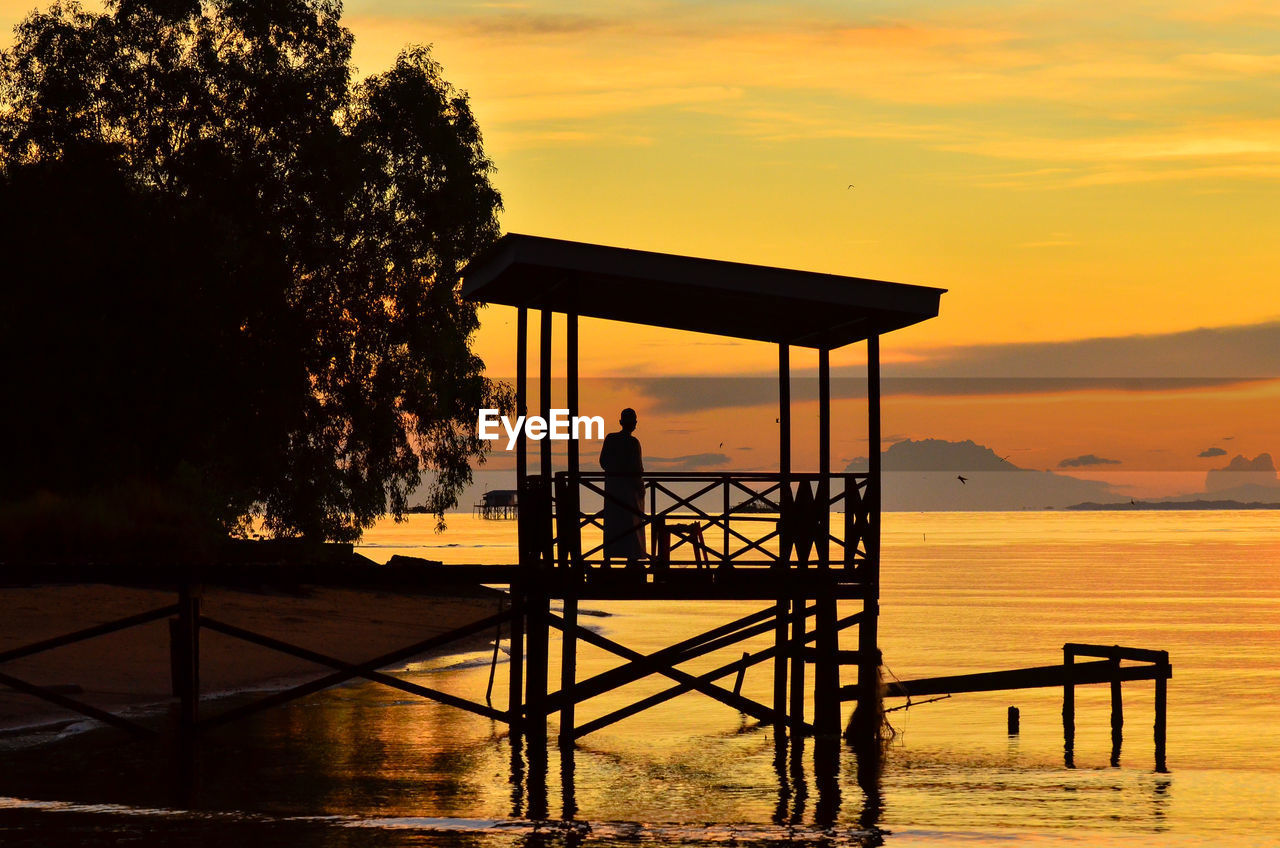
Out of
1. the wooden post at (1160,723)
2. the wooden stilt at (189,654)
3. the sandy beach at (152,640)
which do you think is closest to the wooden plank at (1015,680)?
the wooden post at (1160,723)

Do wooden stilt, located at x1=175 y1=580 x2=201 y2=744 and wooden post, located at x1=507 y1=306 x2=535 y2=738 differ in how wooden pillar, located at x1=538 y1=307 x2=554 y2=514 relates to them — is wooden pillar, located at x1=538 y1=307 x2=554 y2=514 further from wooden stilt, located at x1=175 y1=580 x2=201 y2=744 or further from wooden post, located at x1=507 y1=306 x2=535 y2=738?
wooden stilt, located at x1=175 y1=580 x2=201 y2=744

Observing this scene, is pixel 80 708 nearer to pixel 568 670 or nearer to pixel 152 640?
pixel 568 670

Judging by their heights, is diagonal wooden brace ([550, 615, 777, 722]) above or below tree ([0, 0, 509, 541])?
below

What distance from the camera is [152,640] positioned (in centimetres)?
3184

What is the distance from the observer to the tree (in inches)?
1553

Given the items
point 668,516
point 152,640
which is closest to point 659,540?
point 668,516

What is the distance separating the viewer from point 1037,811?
58.6 feet

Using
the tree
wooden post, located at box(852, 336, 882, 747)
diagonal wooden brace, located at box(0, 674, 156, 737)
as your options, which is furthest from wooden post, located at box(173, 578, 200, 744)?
the tree

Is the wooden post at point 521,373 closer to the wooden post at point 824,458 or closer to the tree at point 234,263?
the wooden post at point 824,458

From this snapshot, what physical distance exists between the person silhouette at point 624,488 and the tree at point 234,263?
21761 mm

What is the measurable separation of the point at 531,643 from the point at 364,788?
3.60m

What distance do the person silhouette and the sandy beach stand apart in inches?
373

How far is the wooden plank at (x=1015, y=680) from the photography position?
2159cm

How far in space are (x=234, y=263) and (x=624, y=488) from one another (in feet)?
77.5
